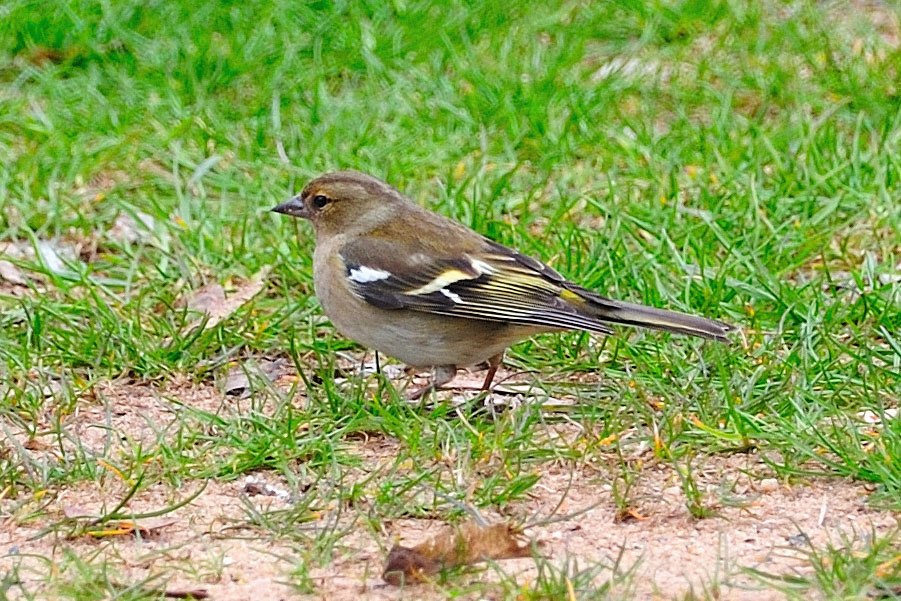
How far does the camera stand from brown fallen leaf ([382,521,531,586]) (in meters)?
4.06

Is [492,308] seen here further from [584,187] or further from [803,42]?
[803,42]

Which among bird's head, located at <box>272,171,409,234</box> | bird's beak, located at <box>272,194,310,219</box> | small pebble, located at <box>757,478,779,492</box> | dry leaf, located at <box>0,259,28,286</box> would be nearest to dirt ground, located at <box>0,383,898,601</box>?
small pebble, located at <box>757,478,779,492</box>

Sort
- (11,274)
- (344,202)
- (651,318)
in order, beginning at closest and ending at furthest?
1. (651,318)
2. (344,202)
3. (11,274)

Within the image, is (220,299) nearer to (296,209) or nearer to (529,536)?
(296,209)

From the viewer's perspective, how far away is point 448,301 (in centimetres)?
548

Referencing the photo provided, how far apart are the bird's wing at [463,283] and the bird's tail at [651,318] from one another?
0.04 m

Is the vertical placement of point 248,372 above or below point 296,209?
below

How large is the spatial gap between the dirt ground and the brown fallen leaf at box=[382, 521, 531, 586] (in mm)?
36

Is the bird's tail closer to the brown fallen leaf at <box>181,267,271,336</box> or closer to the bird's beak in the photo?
the bird's beak

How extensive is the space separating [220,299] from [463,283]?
1.36 meters

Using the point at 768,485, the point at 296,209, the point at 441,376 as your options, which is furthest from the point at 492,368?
the point at 768,485

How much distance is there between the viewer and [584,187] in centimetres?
740

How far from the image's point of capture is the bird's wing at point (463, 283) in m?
5.40

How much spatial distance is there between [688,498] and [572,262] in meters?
2.10
